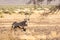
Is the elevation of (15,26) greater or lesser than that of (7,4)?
greater

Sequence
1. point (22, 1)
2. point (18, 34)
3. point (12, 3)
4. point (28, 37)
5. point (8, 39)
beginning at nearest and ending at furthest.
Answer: point (8, 39) < point (28, 37) < point (18, 34) < point (22, 1) < point (12, 3)

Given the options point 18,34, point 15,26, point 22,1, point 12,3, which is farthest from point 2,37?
point 12,3

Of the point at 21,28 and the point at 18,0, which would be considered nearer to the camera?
the point at 21,28

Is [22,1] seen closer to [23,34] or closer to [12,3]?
[12,3]

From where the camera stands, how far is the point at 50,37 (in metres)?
22.5

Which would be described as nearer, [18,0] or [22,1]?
[22,1]

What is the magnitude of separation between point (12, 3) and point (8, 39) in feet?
235

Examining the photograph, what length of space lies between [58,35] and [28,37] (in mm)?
2759

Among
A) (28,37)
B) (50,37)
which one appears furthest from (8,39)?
(50,37)

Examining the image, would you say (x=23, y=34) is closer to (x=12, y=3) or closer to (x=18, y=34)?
(x=18, y=34)

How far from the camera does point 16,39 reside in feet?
69.1

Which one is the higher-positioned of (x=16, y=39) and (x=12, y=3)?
(x=16, y=39)

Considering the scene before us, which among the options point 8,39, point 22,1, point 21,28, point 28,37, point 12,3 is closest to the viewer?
point 8,39

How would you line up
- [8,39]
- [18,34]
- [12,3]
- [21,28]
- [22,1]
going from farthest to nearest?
[12,3] < [22,1] < [21,28] < [18,34] < [8,39]
